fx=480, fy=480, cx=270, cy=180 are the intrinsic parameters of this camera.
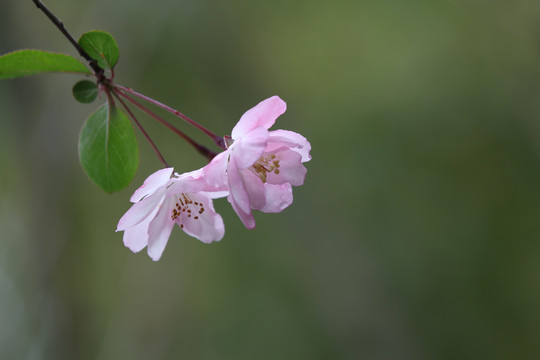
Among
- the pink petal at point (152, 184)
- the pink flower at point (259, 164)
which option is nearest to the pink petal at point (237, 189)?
the pink flower at point (259, 164)

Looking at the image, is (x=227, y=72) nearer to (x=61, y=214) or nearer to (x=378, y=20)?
(x=378, y=20)

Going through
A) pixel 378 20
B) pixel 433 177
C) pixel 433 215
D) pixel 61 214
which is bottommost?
pixel 433 215

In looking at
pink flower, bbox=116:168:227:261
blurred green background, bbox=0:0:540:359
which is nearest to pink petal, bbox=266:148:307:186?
pink flower, bbox=116:168:227:261

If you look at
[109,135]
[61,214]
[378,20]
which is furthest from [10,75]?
Result: [378,20]

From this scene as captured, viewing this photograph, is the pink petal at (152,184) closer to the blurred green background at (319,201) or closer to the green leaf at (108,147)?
the green leaf at (108,147)

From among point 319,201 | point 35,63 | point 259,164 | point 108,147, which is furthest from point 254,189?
point 319,201

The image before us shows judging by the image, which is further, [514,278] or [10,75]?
[514,278]
